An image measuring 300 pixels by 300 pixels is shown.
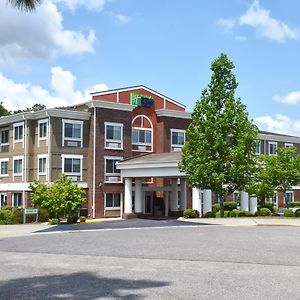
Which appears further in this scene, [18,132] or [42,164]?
[18,132]

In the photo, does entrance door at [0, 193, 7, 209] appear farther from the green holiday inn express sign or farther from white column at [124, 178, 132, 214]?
the green holiday inn express sign

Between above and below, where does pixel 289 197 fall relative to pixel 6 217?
above

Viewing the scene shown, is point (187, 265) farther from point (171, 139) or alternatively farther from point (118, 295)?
point (171, 139)

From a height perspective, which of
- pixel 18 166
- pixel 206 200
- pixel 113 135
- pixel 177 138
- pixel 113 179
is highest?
pixel 177 138

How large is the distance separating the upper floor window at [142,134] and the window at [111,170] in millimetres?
2650

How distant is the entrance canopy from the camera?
3944cm

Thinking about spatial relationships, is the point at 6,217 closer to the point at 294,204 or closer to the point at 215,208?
the point at 215,208

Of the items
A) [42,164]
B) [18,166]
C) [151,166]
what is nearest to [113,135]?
[151,166]

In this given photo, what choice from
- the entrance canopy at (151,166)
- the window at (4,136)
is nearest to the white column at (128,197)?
the entrance canopy at (151,166)

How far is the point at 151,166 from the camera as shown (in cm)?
4075

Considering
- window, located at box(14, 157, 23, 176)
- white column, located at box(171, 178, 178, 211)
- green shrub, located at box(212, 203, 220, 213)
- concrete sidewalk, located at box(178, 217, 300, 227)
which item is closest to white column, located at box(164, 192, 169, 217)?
white column, located at box(171, 178, 178, 211)

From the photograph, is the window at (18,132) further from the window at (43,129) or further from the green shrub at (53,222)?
the green shrub at (53,222)

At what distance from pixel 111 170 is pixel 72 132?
4.46m

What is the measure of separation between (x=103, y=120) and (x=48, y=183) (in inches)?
263
